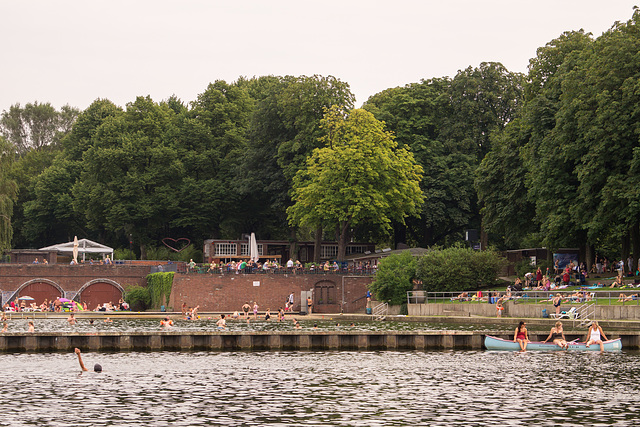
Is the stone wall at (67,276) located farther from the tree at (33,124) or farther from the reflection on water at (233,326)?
the tree at (33,124)

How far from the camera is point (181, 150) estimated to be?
82.5 metres

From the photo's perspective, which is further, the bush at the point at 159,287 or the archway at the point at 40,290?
the archway at the point at 40,290

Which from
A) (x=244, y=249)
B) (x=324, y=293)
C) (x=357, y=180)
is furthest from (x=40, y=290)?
(x=357, y=180)

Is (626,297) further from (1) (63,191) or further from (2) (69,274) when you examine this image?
(1) (63,191)

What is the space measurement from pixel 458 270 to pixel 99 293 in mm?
30963

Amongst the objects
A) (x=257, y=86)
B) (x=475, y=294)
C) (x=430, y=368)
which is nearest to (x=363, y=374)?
(x=430, y=368)

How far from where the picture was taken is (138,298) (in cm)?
7175

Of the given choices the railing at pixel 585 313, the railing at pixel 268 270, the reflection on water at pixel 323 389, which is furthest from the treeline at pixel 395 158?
the reflection on water at pixel 323 389

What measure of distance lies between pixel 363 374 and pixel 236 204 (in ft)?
171

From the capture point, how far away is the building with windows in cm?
7788

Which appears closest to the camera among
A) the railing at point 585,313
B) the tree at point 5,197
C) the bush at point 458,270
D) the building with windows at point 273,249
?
the railing at point 585,313

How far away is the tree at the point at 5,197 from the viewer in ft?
227

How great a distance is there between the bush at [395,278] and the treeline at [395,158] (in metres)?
7.07

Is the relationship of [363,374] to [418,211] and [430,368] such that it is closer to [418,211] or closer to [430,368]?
[430,368]
